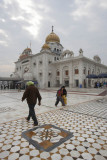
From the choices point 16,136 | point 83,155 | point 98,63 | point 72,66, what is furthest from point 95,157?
point 98,63

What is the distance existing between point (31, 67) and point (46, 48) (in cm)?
802

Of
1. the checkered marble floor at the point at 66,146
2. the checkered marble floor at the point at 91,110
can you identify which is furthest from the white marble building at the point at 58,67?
the checkered marble floor at the point at 66,146

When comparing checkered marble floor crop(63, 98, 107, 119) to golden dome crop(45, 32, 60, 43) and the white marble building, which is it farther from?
golden dome crop(45, 32, 60, 43)

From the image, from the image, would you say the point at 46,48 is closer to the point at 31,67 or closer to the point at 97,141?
the point at 31,67

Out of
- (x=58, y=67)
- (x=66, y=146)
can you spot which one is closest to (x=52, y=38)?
(x=58, y=67)

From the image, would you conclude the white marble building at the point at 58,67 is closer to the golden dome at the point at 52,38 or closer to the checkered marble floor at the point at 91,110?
the golden dome at the point at 52,38

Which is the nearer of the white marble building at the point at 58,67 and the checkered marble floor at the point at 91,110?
the checkered marble floor at the point at 91,110

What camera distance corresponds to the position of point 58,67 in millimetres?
29750

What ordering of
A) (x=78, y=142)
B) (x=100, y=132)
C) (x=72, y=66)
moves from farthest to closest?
1. (x=72, y=66)
2. (x=100, y=132)
3. (x=78, y=142)

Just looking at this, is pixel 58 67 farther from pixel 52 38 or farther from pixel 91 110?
pixel 91 110

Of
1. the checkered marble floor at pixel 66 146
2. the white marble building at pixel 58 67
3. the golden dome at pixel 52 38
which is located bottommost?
the checkered marble floor at pixel 66 146

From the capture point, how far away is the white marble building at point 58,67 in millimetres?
24953

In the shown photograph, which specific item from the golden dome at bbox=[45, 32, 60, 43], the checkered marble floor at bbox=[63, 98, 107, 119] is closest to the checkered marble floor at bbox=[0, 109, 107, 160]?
the checkered marble floor at bbox=[63, 98, 107, 119]

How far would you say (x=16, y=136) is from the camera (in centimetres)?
273
